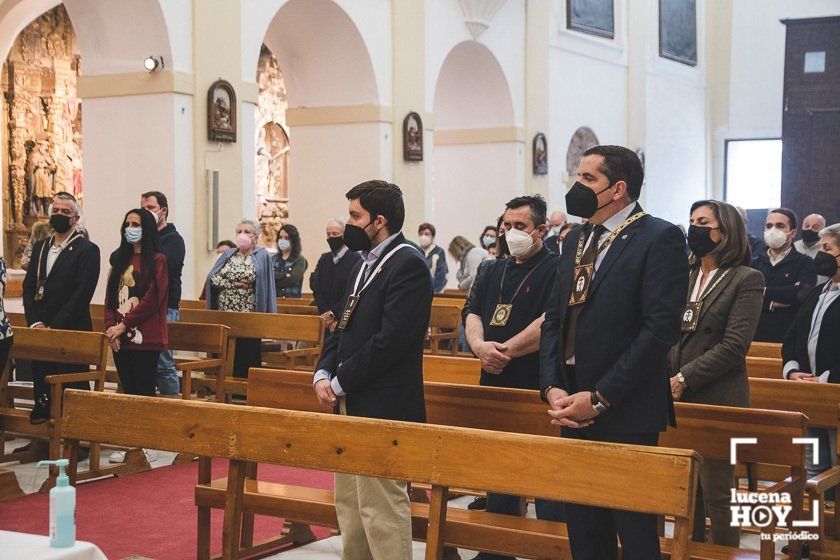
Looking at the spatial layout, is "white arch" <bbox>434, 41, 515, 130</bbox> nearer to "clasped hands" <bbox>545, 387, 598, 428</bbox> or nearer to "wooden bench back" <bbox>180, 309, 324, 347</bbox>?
"wooden bench back" <bbox>180, 309, 324, 347</bbox>

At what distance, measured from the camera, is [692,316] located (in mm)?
4664

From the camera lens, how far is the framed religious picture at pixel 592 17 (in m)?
19.3

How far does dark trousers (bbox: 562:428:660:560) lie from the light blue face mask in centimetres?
395

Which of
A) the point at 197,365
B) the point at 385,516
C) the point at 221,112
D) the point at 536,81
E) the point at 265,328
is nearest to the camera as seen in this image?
the point at 385,516

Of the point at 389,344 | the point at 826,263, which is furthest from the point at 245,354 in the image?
the point at 389,344

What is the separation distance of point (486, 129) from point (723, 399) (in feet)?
44.5

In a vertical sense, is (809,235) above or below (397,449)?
above

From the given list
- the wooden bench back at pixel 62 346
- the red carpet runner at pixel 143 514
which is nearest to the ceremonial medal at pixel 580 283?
the red carpet runner at pixel 143 514

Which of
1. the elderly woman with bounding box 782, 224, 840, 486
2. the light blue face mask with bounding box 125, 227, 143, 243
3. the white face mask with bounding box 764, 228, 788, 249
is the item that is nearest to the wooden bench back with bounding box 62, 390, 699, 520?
the light blue face mask with bounding box 125, 227, 143, 243

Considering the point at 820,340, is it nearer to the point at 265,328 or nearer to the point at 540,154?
the point at 265,328

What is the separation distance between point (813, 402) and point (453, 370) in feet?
6.40

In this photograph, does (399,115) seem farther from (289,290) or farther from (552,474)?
(552,474)

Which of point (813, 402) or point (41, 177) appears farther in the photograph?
point (41, 177)

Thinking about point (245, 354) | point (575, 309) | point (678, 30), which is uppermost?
point (678, 30)
